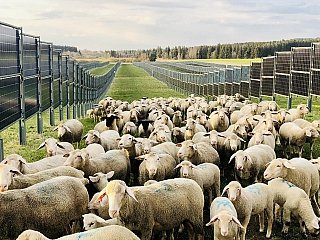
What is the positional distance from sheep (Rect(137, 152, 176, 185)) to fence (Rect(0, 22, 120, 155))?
3929 mm

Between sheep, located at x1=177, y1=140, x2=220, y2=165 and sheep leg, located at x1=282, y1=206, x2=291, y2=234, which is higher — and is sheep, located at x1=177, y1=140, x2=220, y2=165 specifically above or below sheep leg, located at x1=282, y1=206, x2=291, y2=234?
above

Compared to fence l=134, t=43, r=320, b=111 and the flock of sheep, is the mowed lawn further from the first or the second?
the flock of sheep

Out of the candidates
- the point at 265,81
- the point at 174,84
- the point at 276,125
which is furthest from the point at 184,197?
the point at 174,84

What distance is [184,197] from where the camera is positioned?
6797mm

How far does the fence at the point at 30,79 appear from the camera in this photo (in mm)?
12164

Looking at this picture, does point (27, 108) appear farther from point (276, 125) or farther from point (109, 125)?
point (276, 125)

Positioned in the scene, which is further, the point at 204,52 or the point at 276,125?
the point at 204,52

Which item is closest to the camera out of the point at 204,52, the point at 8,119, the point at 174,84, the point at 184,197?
the point at 184,197

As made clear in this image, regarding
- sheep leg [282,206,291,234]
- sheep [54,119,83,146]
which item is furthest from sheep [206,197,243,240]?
sheep [54,119,83,146]

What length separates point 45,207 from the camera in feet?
20.2

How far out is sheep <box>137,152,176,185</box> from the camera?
829 cm

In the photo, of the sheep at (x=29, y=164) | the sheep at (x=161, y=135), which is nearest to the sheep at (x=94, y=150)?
the sheep at (x=29, y=164)

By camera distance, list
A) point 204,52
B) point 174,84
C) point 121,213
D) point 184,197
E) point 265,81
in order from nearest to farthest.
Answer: point 121,213 → point 184,197 → point 265,81 → point 174,84 → point 204,52

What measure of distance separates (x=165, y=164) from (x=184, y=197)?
6.61 feet
